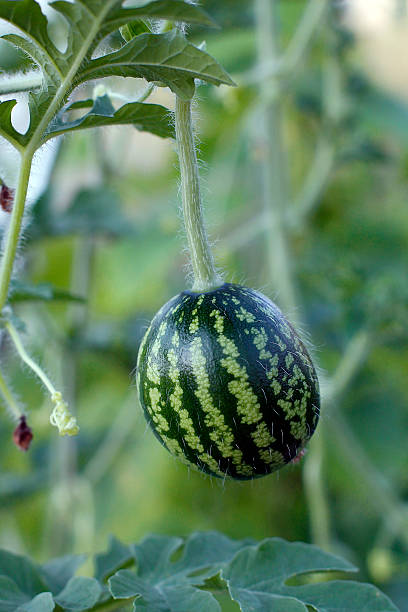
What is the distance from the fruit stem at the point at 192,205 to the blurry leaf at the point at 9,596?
0.62 metres

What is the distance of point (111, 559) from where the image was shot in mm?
1449

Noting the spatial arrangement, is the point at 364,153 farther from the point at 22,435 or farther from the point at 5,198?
the point at 22,435

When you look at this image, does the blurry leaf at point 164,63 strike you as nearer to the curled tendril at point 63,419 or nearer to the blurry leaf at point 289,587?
the curled tendril at point 63,419

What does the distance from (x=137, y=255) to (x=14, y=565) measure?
2497 millimetres

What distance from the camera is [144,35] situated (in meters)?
1.03

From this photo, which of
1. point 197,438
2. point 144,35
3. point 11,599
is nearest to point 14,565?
point 11,599

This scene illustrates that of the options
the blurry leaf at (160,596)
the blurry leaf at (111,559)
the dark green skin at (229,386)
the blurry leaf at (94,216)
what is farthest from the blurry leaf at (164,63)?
the blurry leaf at (94,216)

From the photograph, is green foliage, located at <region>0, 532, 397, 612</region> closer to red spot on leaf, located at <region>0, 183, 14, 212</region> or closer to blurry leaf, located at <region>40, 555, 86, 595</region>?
blurry leaf, located at <region>40, 555, 86, 595</region>

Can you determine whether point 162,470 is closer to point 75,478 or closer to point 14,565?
point 75,478

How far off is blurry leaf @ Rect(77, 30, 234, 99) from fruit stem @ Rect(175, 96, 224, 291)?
5 centimetres

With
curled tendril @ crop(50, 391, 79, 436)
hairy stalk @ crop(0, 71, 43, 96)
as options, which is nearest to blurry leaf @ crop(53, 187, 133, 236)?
hairy stalk @ crop(0, 71, 43, 96)

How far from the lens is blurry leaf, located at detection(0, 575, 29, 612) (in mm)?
1159

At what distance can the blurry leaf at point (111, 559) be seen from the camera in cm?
141

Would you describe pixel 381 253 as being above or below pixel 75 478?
above
